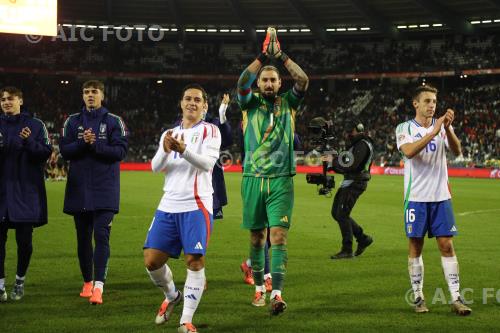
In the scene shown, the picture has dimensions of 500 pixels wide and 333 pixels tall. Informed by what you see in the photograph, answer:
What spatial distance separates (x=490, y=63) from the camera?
1977 inches

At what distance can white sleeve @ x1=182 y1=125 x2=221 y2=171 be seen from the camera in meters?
5.64

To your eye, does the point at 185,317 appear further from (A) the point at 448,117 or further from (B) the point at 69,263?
(B) the point at 69,263

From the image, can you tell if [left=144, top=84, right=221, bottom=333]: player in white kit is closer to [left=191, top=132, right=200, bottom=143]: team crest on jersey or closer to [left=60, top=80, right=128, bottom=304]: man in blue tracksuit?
[left=191, top=132, right=200, bottom=143]: team crest on jersey

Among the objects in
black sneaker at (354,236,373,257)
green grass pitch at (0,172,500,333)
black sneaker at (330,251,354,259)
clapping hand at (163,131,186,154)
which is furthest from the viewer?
black sneaker at (354,236,373,257)

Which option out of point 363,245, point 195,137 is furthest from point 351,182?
point 195,137

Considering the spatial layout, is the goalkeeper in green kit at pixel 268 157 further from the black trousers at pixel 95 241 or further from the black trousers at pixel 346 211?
the black trousers at pixel 346 211

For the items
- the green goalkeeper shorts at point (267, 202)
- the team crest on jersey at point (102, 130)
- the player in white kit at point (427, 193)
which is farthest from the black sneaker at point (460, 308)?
the team crest on jersey at point (102, 130)

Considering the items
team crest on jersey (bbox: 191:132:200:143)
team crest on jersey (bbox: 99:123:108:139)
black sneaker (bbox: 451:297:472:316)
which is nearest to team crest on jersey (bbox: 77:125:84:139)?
team crest on jersey (bbox: 99:123:108:139)

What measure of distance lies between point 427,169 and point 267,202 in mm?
1688

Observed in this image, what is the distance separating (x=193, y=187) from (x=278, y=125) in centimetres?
147

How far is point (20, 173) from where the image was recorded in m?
7.31

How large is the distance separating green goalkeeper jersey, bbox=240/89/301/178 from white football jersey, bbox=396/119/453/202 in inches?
45.7

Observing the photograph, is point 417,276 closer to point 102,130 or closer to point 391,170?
point 102,130

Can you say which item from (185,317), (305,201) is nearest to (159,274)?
(185,317)
